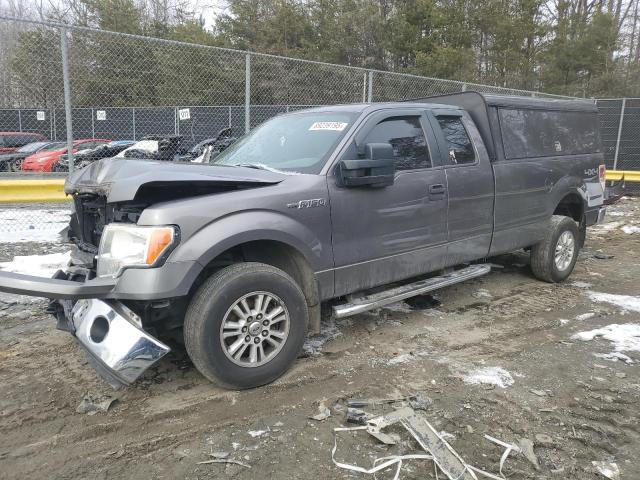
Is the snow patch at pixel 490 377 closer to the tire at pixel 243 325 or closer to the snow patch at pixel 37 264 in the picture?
the tire at pixel 243 325

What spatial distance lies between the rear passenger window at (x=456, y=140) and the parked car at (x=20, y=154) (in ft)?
56.1

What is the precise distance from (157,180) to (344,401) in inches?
70.9

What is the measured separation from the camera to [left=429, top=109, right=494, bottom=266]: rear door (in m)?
4.56

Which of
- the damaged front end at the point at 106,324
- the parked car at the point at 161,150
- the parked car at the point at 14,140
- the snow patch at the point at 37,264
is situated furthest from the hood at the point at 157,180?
the parked car at the point at 14,140

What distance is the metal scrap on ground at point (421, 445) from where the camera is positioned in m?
2.54

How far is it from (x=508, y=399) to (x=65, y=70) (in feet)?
19.4

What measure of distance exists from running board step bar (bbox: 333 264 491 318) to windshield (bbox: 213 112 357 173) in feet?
3.51

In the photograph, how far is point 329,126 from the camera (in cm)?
410

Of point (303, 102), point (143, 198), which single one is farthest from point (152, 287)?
point (303, 102)

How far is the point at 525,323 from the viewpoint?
15.3 feet

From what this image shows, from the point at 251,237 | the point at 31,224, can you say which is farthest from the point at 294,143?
the point at 31,224

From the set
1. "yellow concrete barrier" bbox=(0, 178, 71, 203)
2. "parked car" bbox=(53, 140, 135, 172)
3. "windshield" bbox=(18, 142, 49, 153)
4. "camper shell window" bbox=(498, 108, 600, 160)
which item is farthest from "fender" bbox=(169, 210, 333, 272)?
"windshield" bbox=(18, 142, 49, 153)

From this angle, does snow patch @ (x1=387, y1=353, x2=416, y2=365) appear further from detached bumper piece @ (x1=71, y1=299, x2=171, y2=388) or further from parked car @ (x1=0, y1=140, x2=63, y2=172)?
parked car @ (x1=0, y1=140, x2=63, y2=172)

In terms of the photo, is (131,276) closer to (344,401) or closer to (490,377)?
(344,401)
